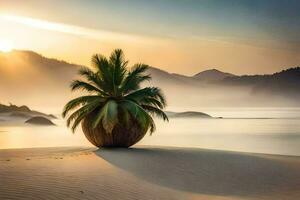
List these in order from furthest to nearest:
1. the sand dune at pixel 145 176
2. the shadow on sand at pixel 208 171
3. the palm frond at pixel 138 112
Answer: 1. the palm frond at pixel 138 112
2. the shadow on sand at pixel 208 171
3. the sand dune at pixel 145 176

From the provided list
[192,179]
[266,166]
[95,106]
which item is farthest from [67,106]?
[266,166]

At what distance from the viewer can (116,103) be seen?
11.1 m

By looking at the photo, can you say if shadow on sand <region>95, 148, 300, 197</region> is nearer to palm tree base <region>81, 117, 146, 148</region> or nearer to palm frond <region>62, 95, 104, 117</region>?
palm tree base <region>81, 117, 146, 148</region>

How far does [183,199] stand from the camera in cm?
725

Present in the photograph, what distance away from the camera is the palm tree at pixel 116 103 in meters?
11.1

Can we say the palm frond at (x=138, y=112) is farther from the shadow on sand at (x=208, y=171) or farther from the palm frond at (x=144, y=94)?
the shadow on sand at (x=208, y=171)

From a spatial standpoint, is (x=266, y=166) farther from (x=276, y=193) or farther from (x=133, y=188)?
(x=133, y=188)

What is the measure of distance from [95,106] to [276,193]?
4.95 metres

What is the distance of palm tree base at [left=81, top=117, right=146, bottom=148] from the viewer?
1121cm

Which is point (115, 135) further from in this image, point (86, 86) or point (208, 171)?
point (208, 171)

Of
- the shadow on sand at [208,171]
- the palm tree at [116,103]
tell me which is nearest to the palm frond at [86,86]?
the palm tree at [116,103]

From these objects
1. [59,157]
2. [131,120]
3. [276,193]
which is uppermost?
[131,120]

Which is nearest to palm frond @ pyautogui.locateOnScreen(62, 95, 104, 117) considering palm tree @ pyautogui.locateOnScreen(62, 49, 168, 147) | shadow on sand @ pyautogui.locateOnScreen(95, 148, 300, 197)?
palm tree @ pyautogui.locateOnScreen(62, 49, 168, 147)

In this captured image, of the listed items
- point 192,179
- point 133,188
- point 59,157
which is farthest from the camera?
point 59,157
